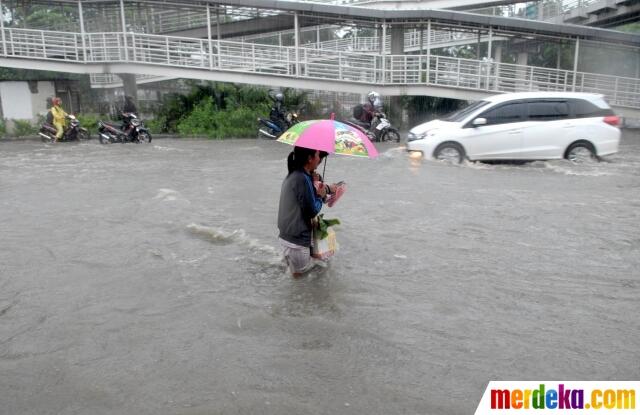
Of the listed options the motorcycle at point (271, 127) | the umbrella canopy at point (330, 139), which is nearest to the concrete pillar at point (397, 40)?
the motorcycle at point (271, 127)

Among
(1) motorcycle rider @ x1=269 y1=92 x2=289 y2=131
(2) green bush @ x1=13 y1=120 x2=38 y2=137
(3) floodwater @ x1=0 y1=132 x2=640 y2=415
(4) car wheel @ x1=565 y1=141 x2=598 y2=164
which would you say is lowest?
(3) floodwater @ x1=0 y1=132 x2=640 y2=415

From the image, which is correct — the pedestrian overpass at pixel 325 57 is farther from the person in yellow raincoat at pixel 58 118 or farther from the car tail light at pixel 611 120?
the car tail light at pixel 611 120

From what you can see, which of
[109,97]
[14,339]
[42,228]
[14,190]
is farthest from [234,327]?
[109,97]

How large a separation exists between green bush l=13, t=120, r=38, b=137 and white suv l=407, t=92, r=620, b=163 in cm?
1289

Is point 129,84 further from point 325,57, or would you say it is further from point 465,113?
point 465,113

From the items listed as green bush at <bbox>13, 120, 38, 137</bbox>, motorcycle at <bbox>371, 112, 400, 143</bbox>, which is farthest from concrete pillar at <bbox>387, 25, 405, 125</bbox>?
green bush at <bbox>13, 120, 38, 137</bbox>

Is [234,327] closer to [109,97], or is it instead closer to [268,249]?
[268,249]

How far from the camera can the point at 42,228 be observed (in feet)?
24.6

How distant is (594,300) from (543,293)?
0.41 m

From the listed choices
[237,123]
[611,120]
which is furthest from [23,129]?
[611,120]

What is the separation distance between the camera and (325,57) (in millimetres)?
18172

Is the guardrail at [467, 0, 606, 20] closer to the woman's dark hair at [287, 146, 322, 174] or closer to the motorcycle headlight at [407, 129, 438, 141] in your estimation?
the motorcycle headlight at [407, 129, 438, 141]

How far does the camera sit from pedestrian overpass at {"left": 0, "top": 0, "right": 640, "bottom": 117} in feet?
58.4

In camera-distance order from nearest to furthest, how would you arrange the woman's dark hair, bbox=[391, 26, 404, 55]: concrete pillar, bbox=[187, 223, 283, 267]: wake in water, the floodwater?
the floodwater < the woman's dark hair < bbox=[187, 223, 283, 267]: wake in water < bbox=[391, 26, 404, 55]: concrete pillar
